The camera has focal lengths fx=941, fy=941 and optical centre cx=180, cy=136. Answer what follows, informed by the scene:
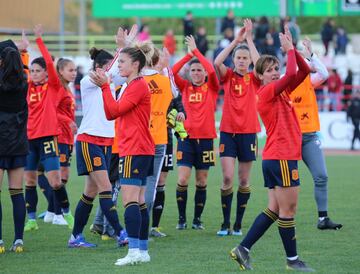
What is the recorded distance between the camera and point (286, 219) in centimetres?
854

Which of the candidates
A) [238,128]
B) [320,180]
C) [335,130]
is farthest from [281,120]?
[335,130]

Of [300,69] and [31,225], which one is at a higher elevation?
[300,69]

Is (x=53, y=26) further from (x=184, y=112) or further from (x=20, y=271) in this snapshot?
(x=20, y=271)

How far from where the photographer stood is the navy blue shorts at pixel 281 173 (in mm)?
8531

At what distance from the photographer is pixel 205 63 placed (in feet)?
36.6

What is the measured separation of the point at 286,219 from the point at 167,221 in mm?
4228

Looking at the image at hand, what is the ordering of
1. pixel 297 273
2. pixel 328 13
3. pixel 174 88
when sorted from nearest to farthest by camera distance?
pixel 297 273
pixel 174 88
pixel 328 13

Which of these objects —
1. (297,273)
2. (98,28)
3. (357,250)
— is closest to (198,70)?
(357,250)

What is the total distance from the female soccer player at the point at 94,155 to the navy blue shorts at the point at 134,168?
1.07 metres

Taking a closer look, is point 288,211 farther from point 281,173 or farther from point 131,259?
point 131,259

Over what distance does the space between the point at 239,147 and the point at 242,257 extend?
2.91 metres

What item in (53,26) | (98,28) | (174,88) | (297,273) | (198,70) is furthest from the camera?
(98,28)

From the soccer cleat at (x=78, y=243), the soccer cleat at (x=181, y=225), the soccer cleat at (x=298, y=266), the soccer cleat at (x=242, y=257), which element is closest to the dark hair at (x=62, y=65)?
the soccer cleat at (x=181, y=225)

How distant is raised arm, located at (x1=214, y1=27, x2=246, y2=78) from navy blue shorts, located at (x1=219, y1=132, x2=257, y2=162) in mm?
775
